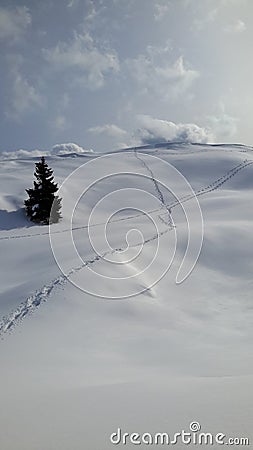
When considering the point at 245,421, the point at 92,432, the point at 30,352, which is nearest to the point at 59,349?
the point at 30,352

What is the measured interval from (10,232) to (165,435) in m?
24.5

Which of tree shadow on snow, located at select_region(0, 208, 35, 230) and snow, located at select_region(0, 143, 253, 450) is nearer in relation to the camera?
snow, located at select_region(0, 143, 253, 450)

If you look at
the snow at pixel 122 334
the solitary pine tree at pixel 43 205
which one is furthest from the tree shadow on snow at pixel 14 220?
the snow at pixel 122 334

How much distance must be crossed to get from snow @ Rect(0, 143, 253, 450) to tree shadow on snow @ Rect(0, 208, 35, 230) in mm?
3887

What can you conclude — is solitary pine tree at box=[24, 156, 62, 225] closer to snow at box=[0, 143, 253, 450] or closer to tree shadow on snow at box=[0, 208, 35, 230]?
tree shadow on snow at box=[0, 208, 35, 230]

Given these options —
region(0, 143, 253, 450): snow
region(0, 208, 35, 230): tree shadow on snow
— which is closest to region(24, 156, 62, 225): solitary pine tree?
region(0, 208, 35, 230): tree shadow on snow

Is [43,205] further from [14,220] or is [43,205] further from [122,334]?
[122,334]

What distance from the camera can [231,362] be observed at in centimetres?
854

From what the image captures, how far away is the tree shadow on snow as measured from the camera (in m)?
30.1

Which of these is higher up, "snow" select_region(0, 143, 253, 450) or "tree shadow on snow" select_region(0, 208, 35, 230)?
"tree shadow on snow" select_region(0, 208, 35, 230)

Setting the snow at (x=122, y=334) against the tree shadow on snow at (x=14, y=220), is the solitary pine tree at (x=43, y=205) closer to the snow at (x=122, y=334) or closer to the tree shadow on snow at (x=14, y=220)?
the tree shadow on snow at (x=14, y=220)

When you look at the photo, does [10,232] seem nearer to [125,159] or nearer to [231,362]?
[231,362]

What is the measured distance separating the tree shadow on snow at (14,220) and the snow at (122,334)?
153 inches

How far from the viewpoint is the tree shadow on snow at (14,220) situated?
30.1 metres
